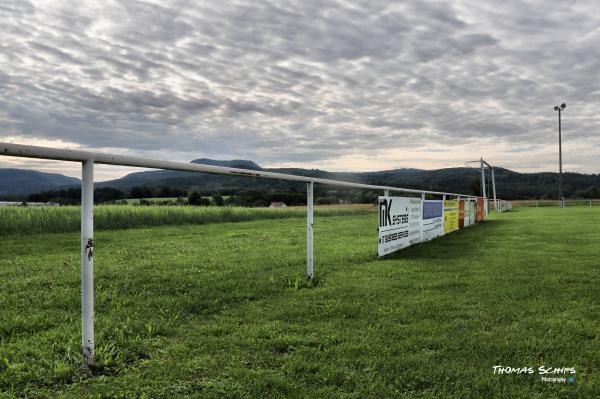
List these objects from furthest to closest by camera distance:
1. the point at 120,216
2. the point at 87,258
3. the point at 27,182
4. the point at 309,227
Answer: the point at 120,216, the point at 309,227, the point at 27,182, the point at 87,258

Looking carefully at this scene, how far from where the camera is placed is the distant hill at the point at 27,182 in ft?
9.26

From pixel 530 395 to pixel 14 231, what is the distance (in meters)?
11.0

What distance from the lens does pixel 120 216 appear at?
1270 centimetres

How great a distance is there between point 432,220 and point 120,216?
29.5 ft

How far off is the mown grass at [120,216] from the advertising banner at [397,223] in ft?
2.68

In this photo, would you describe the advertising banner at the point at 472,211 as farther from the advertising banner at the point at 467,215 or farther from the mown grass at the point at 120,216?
the mown grass at the point at 120,216

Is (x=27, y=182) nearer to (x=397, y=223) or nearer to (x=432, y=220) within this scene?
(x=397, y=223)

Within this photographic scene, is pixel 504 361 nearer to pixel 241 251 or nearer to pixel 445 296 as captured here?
pixel 445 296

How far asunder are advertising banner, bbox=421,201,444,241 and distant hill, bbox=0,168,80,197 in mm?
8172

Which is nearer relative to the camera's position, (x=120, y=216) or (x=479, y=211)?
(x=120, y=216)

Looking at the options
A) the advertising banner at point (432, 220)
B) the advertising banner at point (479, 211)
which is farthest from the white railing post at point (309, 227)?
the advertising banner at point (479, 211)

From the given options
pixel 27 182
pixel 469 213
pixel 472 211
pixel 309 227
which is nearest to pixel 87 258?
pixel 27 182

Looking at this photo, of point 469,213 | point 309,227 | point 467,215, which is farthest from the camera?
point 469,213

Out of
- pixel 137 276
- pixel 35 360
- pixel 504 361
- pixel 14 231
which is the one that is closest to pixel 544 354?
pixel 504 361
